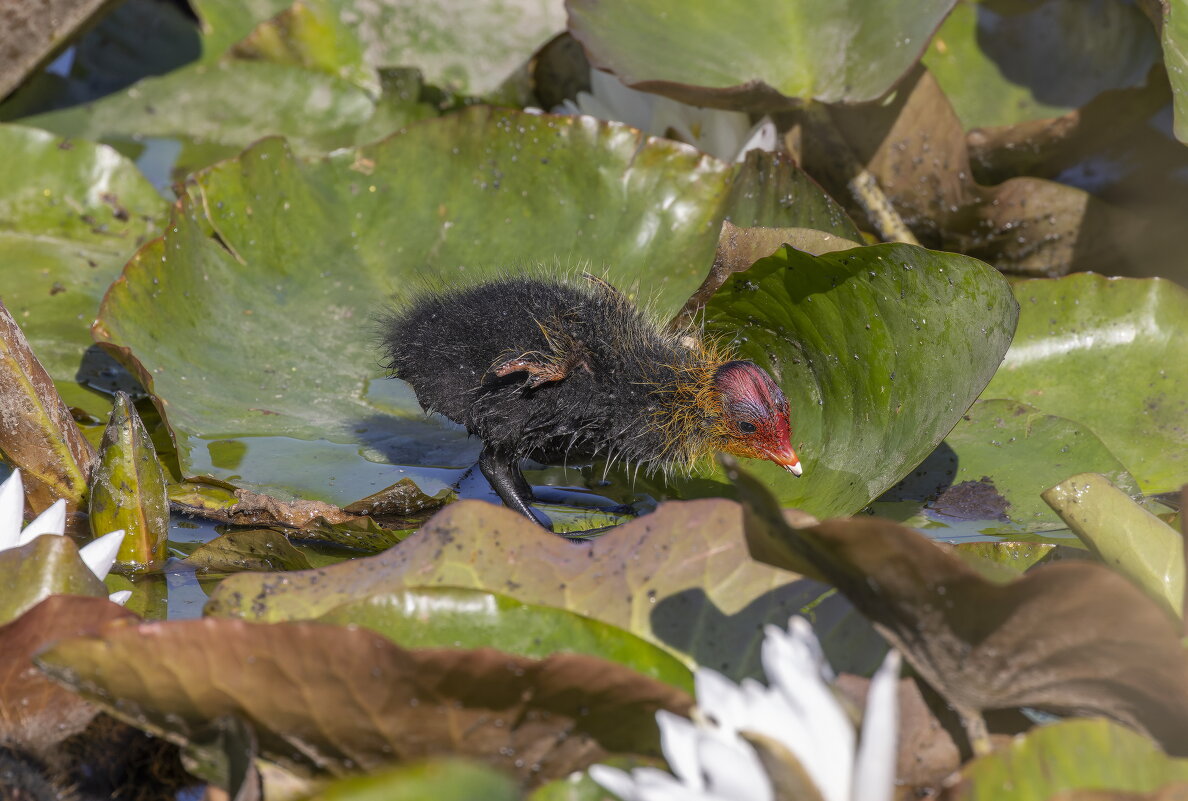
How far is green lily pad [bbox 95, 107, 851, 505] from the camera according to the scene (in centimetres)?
276

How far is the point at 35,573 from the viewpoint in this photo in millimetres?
1496

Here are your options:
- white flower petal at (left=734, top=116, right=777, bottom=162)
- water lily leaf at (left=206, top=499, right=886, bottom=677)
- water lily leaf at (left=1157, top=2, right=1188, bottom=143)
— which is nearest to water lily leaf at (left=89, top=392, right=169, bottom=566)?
water lily leaf at (left=206, top=499, right=886, bottom=677)

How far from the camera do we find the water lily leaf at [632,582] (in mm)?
1508

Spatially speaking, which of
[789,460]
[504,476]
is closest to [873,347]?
[789,460]

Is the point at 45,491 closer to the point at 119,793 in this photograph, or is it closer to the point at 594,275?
the point at 119,793

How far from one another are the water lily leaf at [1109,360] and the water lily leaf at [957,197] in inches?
25.1

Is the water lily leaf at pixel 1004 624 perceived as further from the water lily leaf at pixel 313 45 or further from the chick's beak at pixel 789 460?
the water lily leaf at pixel 313 45

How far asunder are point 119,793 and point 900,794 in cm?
102

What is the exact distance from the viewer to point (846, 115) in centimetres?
318

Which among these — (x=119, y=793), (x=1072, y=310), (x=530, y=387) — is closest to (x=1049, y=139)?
(x=1072, y=310)

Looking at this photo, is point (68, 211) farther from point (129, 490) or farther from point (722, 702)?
point (722, 702)

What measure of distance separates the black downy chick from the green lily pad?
5.7 inches

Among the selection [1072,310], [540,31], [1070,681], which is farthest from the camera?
[540,31]

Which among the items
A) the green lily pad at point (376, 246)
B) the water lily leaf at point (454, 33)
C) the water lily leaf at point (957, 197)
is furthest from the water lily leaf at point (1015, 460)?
the water lily leaf at point (454, 33)
